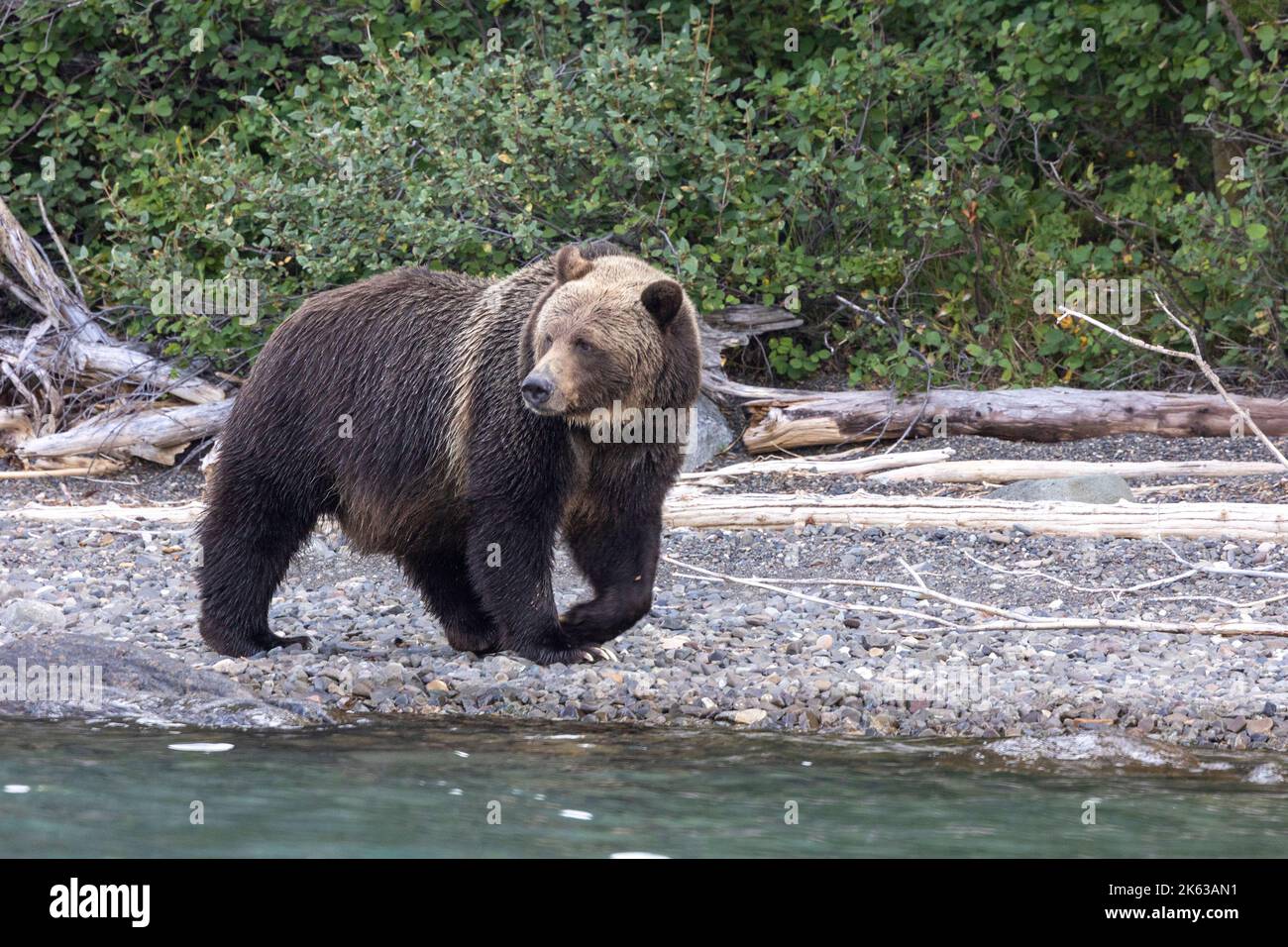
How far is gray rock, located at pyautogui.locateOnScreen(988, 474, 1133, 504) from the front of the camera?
29.3ft

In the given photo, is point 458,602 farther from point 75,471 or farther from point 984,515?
point 75,471

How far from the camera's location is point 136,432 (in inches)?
444

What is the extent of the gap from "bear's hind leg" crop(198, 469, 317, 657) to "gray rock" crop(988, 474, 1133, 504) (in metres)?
4.20

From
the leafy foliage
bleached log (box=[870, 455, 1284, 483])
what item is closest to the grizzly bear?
bleached log (box=[870, 455, 1284, 483])

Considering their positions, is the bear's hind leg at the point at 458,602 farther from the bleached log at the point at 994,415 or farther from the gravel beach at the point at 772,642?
the bleached log at the point at 994,415

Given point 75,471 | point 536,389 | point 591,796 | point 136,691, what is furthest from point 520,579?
point 75,471

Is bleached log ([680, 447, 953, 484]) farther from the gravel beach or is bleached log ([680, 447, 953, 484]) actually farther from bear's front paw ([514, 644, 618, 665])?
bear's front paw ([514, 644, 618, 665])

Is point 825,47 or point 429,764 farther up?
point 825,47

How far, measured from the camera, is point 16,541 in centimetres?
926

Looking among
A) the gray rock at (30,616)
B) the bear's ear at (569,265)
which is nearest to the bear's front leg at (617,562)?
the bear's ear at (569,265)
